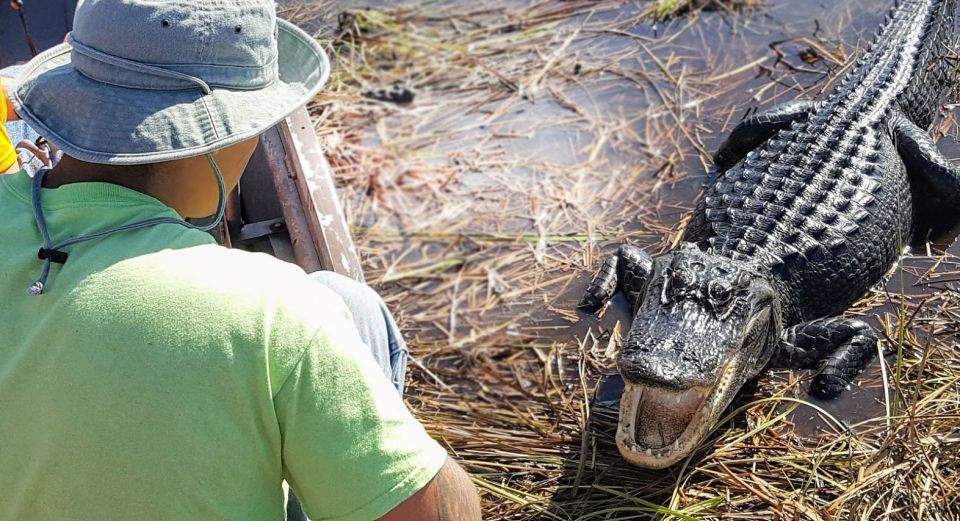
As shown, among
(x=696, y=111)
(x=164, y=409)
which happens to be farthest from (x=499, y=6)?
(x=164, y=409)

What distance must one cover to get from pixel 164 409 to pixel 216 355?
11 centimetres

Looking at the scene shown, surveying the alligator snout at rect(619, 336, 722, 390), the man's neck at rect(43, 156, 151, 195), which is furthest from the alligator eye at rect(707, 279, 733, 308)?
the man's neck at rect(43, 156, 151, 195)

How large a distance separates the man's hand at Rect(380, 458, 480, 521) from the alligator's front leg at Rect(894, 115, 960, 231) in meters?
2.72

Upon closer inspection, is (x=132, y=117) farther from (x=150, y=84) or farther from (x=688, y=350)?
(x=688, y=350)

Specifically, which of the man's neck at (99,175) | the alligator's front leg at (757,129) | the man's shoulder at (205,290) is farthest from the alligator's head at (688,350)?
the man's neck at (99,175)

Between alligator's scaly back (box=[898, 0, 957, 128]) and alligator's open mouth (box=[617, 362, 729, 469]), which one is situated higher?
alligator's scaly back (box=[898, 0, 957, 128])

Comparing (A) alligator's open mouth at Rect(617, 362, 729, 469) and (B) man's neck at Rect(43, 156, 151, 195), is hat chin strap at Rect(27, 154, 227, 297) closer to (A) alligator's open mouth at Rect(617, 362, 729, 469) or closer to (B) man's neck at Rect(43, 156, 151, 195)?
(B) man's neck at Rect(43, 156, 151, 195)

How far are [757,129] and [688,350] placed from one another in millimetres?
1662

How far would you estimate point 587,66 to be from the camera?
4605 mm

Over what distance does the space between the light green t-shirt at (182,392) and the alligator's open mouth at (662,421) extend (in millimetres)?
1220

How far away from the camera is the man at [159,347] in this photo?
1.14 meters

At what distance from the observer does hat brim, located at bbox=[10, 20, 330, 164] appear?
1.32 meters

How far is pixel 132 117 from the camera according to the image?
134 centimetres

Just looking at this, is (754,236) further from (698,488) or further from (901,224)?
(698,488)
